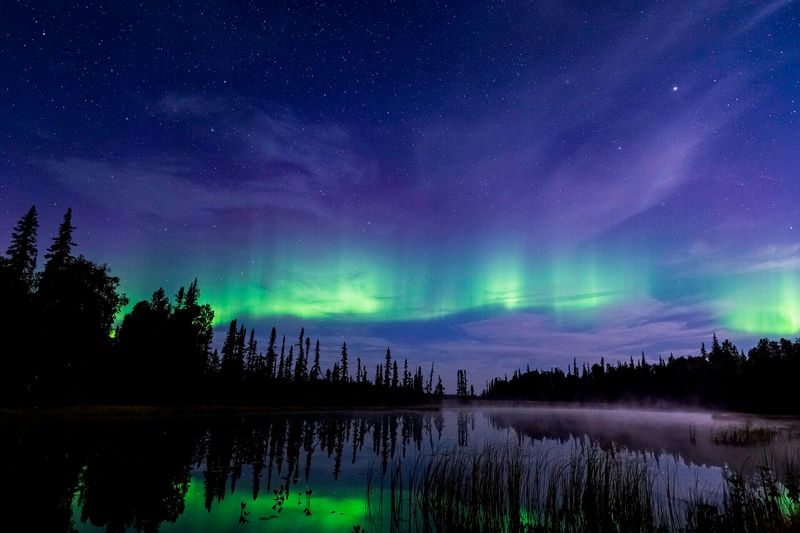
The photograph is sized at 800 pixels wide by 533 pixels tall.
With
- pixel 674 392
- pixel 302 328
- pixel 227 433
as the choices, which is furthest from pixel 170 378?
pixel 674 392

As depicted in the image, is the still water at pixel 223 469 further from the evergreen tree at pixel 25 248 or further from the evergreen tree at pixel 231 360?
the evergreen tree at pixel 231 360

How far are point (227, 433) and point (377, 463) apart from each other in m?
16.6

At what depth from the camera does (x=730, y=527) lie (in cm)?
1180

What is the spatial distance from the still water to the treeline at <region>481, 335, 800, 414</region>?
73.0m

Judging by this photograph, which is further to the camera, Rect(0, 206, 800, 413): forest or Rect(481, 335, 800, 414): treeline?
Rect(481, 335, 800, 414): treeline

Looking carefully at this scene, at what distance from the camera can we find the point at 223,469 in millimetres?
21359

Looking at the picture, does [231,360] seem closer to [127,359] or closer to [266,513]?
[127,359]

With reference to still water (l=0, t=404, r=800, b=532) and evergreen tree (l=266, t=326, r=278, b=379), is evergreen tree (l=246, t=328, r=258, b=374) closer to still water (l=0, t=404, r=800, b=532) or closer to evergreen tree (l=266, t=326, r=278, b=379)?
evergreen tree (l=266, t=326, r=278, b=379)

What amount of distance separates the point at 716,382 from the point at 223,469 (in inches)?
5289

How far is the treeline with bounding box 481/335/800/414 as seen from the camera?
9506 cm

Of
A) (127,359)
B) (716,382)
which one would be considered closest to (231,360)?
(127,359)

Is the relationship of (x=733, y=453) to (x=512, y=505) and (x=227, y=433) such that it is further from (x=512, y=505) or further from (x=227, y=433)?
(x=227, y=433)

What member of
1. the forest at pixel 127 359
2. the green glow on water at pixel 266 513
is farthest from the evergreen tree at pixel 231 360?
the green glow on water at pixel 266 513

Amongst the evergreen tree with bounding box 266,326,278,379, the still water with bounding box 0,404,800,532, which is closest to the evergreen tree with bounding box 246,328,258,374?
the evergreen tree with bounding box 266,326,278,379
